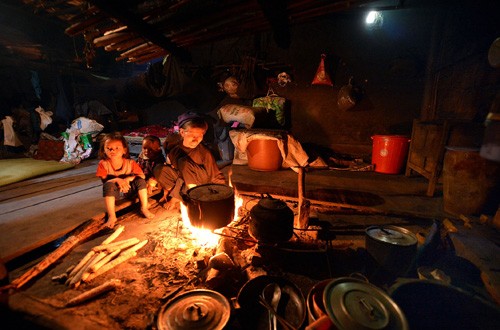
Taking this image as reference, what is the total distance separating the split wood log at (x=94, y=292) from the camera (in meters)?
2.57

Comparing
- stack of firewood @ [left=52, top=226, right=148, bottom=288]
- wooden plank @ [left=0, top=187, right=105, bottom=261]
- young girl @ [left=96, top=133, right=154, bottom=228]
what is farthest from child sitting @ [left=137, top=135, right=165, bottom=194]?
stack of firewood @ [left=52, top=226, right=148, bottom=288]

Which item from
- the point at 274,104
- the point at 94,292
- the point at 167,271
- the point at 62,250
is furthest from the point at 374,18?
the point at 62,250

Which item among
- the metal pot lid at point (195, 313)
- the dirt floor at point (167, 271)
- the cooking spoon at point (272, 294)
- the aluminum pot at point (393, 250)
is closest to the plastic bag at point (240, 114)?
the dirt floor at point (167, 271)

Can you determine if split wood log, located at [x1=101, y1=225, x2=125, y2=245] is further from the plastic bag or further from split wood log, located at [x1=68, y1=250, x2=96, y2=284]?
the plastic bag

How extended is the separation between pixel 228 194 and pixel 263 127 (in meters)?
4.73

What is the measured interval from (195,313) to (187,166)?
2.97m

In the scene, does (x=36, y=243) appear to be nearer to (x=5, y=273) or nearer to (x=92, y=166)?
(x=5, y=273)

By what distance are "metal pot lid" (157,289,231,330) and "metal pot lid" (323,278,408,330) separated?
0.98 meters

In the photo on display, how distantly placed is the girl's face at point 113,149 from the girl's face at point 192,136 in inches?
47.5

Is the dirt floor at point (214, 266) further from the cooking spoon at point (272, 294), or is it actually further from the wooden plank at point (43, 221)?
the wooden plank at point (43, 221)

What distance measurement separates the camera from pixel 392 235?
2.90 m

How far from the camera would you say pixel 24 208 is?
476 cm

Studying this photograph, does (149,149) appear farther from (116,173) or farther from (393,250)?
(393,250)

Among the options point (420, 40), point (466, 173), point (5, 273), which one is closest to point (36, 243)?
A: point (5, 273)
